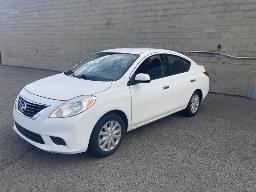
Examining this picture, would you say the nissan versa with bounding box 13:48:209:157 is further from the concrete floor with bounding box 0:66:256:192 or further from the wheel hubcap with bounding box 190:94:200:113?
the wheel hubcap with bounding box 190:94:200:113

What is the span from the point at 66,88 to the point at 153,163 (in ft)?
5.35

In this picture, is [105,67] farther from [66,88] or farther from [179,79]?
[179,79]

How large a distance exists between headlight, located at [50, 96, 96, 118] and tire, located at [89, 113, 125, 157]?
1.03ft

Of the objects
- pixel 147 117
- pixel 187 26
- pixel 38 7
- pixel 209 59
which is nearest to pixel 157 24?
pixel 187 26

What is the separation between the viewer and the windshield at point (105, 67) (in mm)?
4334

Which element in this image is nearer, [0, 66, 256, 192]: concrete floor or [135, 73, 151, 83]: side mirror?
[0, 66, 256, 192]: concrete floor

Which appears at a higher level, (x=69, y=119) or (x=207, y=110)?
(x=69, y=119)

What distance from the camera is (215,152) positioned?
4203 mm

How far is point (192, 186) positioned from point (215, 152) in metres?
1.09

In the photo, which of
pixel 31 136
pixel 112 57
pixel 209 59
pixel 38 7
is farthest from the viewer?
pixel 38 7

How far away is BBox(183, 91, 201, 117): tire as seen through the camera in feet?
18.8

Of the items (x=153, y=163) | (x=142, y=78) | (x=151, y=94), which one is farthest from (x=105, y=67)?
(x=153, y=163)

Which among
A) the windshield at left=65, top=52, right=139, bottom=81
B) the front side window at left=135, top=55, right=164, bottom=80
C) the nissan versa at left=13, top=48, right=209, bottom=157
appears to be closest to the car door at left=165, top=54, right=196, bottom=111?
the nissan versa at left=13, top=48, right=209, bottom=157

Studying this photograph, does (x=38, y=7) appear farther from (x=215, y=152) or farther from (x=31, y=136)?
(x=215, y=152)
